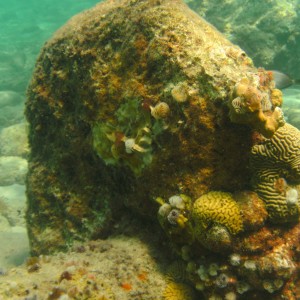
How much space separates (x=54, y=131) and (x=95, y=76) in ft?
4.20

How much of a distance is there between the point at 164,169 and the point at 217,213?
0.71 m

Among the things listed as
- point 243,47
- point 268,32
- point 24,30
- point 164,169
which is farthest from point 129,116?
point 24,30

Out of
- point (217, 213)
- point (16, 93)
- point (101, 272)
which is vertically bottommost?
point (16, 93)

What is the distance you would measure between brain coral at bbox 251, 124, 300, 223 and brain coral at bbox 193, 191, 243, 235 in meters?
0.33

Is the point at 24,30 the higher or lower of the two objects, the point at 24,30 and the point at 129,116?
the lower

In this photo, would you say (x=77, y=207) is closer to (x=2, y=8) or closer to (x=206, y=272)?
(x=206, y=272)

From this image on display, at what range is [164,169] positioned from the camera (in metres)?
3.21

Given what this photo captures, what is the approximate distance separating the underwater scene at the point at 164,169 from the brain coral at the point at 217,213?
0.01m

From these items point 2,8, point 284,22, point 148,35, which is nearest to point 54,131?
point 148,35

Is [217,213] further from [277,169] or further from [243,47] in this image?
[243,47]

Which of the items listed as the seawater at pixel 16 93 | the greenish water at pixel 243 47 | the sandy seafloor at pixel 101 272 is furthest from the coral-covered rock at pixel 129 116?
the greenish water at pixel 243 47

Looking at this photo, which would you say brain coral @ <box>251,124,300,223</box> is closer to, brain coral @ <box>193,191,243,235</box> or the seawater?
brain coral @ <box>193,191,243,235</box>

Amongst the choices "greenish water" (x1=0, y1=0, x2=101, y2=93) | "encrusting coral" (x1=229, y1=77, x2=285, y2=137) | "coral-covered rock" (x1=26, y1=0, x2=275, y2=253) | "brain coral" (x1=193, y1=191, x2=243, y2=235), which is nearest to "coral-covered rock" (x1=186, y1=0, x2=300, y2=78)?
"coral-covered rock" (x1=26, y1=0, x2=275, y2=253)

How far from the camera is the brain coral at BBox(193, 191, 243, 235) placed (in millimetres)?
2846
